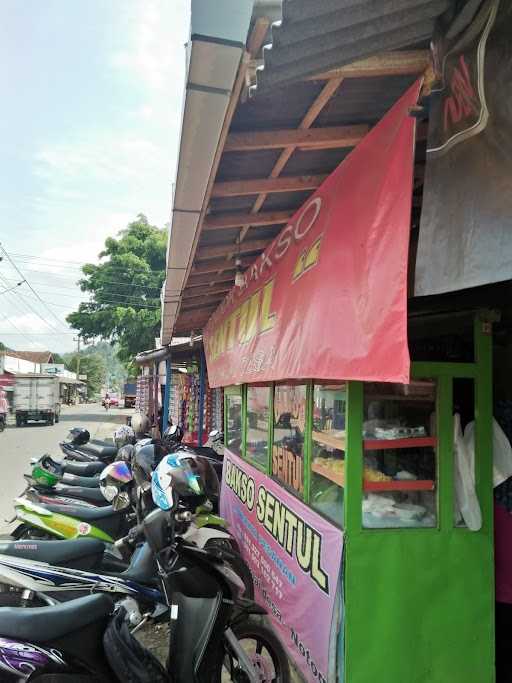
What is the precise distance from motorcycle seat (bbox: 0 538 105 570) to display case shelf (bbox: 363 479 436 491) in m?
1.90

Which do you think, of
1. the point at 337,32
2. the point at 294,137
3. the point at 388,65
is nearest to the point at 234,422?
the point at 294,137

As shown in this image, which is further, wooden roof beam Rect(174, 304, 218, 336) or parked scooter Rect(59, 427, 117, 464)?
wooden roof beam Rect(174, 304, 218, 336)

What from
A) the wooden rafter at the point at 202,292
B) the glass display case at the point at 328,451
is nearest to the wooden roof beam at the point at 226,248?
the wooden rafter at the point at 202,292

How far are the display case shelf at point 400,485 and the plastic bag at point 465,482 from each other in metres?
0.14

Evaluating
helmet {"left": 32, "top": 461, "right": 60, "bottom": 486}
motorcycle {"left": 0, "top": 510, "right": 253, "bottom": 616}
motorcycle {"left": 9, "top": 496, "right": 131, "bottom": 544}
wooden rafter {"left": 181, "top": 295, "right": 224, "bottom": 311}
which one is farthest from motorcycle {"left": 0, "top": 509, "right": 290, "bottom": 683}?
wooden rafter {"left": 181, "top": 295, "right": 224, "bottom": 311}

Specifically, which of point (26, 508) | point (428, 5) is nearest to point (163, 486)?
point (26, 508)

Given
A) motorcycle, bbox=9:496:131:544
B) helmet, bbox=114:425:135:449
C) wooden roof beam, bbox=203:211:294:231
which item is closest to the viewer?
wooden roof beam, bbox=203:211:294:231

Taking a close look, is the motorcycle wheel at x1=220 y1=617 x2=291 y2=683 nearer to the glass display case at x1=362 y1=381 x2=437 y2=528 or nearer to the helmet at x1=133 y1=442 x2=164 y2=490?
the glass display case at x1=362 y1=381 x2=437 y2=528

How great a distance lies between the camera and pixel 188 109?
6.10ft

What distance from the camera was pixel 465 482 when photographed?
2.70 meters

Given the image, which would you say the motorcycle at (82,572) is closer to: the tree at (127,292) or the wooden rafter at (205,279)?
the wooden rafter at (205,279)

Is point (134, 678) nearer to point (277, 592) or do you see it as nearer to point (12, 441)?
point (277, 592)

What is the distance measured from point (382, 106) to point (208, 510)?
286cm

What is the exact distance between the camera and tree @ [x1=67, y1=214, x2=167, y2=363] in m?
26.2
